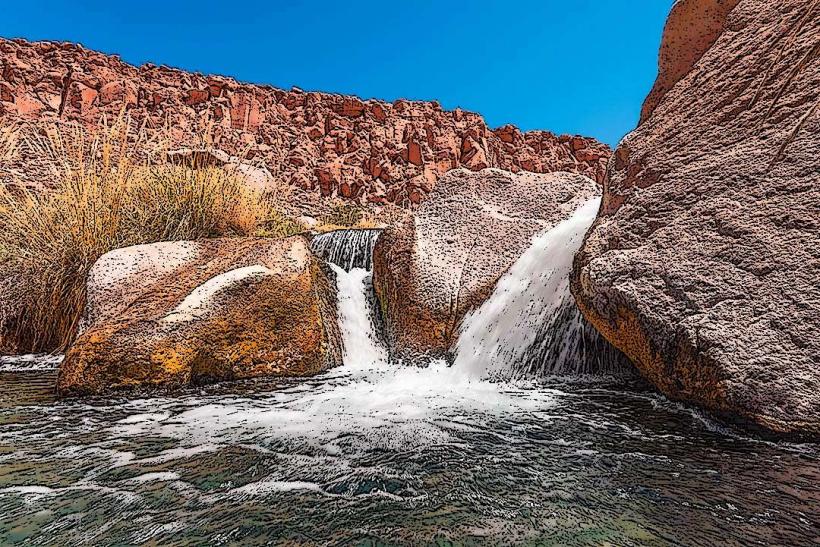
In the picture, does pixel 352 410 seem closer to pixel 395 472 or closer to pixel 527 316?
pixel 395 472

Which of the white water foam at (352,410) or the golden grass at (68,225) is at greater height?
the golden grass at (68,225)

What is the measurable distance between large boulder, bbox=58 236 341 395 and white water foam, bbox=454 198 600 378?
1.14 meters

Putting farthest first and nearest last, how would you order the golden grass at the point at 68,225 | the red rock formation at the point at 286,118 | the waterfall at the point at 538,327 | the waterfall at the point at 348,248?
1. the red rock formation at the point at 286,118
2. the waterfall at the point at 348,248
3. the golden grass at the point at 68,225
4. the waterfall at the point at 538,327

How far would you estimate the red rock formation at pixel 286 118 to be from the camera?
21.4 meters

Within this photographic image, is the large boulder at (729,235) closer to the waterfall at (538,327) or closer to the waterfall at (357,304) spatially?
the waterfall at (538,327)

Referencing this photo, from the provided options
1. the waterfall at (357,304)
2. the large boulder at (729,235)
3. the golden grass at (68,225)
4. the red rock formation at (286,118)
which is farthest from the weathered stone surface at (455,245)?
the red rock formation at (286,118)

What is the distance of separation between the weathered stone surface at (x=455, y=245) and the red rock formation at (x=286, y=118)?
16984 mm

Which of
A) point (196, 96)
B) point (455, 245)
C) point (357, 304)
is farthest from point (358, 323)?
point (196, 96)

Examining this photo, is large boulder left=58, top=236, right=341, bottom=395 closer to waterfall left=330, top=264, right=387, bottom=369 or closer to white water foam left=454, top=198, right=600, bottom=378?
waterfall left=330, top=264, right=387, bottom=369

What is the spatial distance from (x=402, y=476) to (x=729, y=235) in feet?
5.61

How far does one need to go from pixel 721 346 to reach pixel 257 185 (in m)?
5.91

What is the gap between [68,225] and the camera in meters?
4.69

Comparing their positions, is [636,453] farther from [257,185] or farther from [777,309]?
[257,185]

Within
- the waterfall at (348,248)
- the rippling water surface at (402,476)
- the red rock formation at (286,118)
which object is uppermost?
the red rock formation at (286,118)
